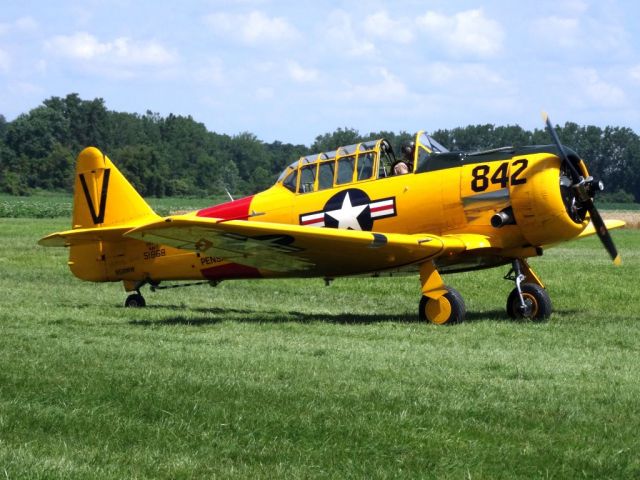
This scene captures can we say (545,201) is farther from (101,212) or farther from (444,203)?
(101,212)

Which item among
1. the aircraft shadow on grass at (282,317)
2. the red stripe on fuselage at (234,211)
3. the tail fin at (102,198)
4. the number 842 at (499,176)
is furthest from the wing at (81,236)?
the number 842 at (499,176)

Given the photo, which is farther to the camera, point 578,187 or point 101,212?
point 101,212

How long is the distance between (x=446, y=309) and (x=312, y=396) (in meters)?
5.66

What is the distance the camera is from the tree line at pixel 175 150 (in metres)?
69.9

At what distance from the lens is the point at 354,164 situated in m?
13.9

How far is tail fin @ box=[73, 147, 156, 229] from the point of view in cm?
1591

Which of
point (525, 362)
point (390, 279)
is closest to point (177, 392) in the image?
point (525, 362)

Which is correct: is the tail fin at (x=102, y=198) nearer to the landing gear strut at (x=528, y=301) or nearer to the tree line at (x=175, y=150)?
the landing gear strut at (x=528, y=301)

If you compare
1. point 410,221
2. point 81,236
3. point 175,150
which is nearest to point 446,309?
point 410,221

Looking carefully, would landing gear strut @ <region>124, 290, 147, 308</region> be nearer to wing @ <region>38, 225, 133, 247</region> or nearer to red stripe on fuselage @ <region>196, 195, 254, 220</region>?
wing @ <region>38, 225, 133, 247</region>

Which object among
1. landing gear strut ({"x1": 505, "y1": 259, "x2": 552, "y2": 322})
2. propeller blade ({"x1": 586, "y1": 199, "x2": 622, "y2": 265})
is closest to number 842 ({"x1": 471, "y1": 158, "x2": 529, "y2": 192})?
propeller blade ({"x1": 586, "y1": 199, "x2": 622, "y2": 265})

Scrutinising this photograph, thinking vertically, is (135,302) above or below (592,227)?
below

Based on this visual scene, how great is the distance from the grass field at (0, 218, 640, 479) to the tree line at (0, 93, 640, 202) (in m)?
45.6

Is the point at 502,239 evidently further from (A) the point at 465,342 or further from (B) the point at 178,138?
(B) the point at 178,138
